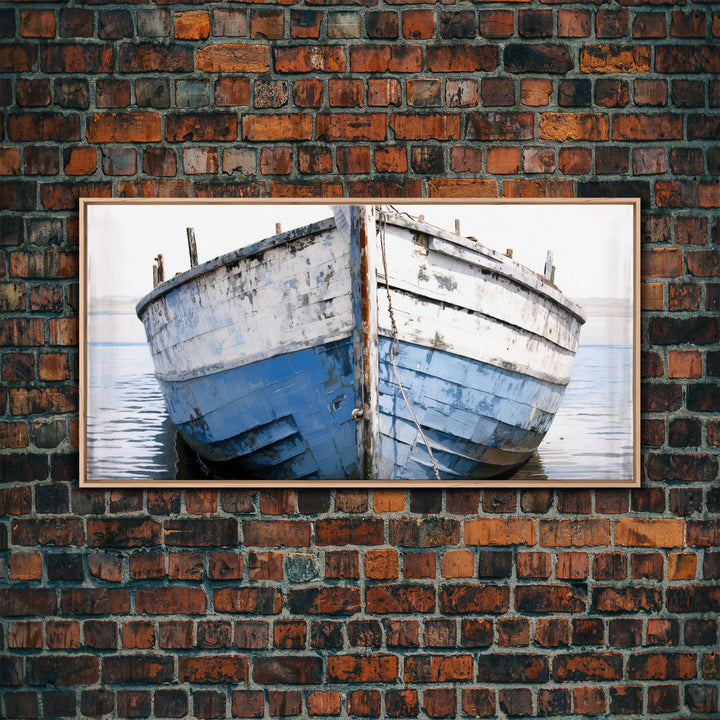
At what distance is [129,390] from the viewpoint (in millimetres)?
2062

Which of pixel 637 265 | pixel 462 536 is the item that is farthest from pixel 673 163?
pixel 462 536

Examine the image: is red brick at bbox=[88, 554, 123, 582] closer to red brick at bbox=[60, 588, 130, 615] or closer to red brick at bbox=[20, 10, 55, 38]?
red brick at bbox=[60, 588, 130, 615]

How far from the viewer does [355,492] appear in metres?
2.07

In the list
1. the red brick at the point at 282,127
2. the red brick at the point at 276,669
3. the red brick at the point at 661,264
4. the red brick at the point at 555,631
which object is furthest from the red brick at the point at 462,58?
the red brick at the point at 276,669

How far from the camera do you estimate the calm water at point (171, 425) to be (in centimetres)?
206

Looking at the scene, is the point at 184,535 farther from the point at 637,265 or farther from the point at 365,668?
the point at 637,265

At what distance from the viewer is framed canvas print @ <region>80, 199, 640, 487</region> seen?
2.00 metres

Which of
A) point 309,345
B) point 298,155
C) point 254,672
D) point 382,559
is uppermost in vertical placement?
point 298,155

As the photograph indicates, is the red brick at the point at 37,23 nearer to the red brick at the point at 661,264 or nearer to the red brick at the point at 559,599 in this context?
the red brick at the point at 661,264

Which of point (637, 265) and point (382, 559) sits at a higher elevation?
point (637, 265)

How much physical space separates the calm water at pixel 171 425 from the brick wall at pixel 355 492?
8 centimetres

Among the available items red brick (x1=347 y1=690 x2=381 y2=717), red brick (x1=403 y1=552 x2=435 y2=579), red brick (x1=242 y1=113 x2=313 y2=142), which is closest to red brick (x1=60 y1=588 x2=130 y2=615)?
red brick (x1=347 y1=690 x2=381 y2=717)

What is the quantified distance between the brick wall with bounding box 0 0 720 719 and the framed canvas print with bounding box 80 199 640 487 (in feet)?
0.23

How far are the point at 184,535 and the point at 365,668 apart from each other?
24.8 inches
